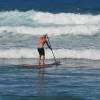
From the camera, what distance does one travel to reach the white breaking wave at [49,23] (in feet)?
121

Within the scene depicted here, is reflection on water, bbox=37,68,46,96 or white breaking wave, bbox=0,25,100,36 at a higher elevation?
white breaking wave, bbox=0,25,100,36

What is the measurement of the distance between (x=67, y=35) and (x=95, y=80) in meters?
13.2

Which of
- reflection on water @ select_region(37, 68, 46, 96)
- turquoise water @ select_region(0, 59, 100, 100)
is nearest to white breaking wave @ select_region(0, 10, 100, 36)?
turquoise water @ select_region(0, 59, 100, 100)

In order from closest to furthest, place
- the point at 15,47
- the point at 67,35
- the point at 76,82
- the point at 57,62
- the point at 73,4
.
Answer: the point at 76,82 → the point at 57,62 → the point at 15,47 → the point at 67,35 → the point at 73,4

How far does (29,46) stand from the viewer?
31.5 metres

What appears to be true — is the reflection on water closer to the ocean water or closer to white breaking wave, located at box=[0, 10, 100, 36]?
the ocean water

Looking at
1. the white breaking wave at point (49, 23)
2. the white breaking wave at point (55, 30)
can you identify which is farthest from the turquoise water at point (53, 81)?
the white breaking wave at point (49, 23)

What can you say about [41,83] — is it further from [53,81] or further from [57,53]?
[57,53]

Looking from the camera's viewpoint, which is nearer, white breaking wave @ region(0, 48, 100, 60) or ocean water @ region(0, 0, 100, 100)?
ocean water @ region(0, 0, 100, 100)

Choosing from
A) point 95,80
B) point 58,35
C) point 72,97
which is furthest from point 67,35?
point 72,97

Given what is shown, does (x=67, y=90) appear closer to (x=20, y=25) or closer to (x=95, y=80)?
(x=95, y=80)

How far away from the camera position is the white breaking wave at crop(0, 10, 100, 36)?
3691 centimetres

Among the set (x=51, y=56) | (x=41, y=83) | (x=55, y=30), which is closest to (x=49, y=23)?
(x=55, y=30)

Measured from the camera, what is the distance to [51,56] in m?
29.3
